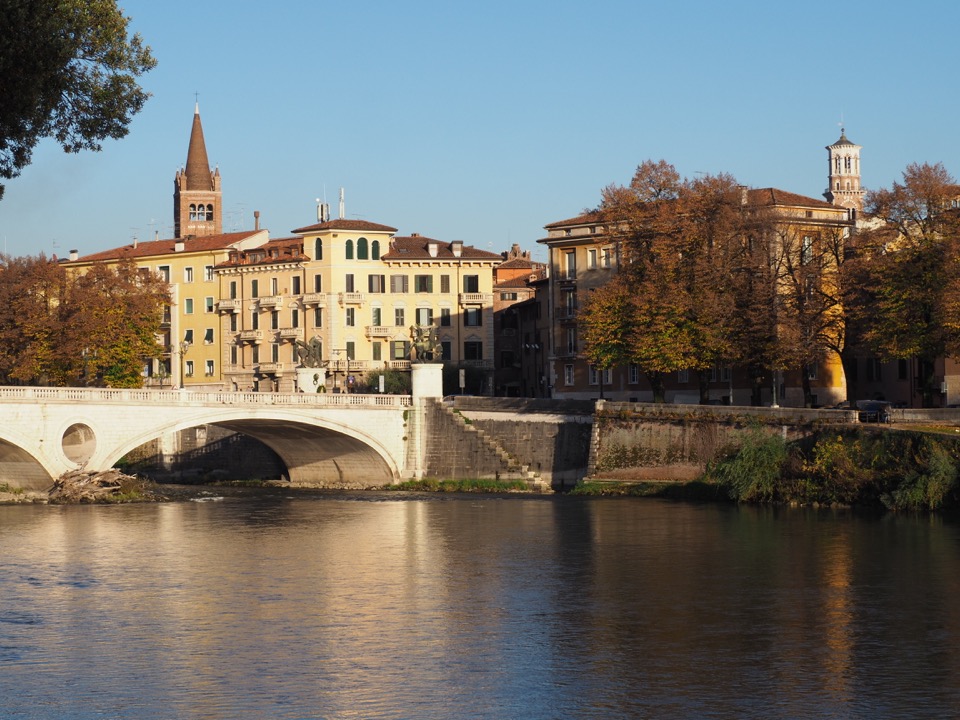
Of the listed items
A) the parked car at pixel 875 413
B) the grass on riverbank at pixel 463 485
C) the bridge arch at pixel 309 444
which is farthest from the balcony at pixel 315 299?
the parked car at pixel 875 413

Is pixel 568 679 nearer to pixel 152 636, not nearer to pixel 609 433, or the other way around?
pixel 152 636

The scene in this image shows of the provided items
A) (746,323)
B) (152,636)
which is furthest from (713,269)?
(152,636)

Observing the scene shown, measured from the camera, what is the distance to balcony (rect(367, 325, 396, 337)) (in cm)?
9400

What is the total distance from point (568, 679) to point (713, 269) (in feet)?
129

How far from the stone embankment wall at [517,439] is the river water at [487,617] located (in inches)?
491

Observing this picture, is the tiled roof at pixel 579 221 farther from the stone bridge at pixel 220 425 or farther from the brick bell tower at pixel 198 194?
the brick bell tower at pixel 198 194

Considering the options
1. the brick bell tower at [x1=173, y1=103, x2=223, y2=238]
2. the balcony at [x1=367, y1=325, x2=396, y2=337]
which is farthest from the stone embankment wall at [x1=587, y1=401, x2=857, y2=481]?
the brick bell tower at [x1=173, y1=103, x2=223, y2=238]

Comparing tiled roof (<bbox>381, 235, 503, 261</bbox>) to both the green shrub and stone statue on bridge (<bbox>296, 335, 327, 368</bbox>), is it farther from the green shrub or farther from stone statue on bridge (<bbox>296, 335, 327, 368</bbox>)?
the green shrub

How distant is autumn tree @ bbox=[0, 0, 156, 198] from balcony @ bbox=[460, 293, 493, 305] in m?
67.6

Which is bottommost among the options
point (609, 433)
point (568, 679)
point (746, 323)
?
point (568, 679)

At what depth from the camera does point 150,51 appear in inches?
1146

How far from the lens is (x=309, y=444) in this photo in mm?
75812

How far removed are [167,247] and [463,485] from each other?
38573 mm

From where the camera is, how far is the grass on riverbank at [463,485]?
70.6 meters
